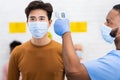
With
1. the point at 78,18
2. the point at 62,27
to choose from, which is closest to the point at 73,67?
the point at 62,27

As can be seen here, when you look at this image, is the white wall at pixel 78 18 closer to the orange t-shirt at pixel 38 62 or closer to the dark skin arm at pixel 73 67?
the orange t-shirt at pixel 38 62

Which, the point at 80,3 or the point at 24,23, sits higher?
the point at 80,3

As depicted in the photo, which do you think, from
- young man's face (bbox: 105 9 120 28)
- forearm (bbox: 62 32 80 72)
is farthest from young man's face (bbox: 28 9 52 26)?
forearm (bbox: 62 32 80 72)

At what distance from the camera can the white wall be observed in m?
2.36

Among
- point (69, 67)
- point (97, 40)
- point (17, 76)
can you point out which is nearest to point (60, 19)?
point (69, 67)

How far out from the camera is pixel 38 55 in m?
1.81

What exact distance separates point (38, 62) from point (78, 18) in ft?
2.68

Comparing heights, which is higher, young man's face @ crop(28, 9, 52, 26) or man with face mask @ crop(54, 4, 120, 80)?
young man's face @ crop(28, 9, 52, 26)

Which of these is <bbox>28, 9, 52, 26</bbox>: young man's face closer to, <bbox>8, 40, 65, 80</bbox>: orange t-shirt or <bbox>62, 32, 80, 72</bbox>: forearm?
<bbox>8, 40, 65, 80</bbox>: orange t-shirt

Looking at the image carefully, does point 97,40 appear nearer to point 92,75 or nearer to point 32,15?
point 32,15

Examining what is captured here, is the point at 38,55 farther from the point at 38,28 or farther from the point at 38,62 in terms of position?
the point at 38,28

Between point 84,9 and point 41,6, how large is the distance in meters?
0.71

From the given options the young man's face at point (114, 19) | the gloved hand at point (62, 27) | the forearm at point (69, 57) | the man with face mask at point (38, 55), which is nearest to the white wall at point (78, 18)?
the man with face mask at point (38, 55)

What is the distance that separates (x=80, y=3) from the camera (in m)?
2.47
